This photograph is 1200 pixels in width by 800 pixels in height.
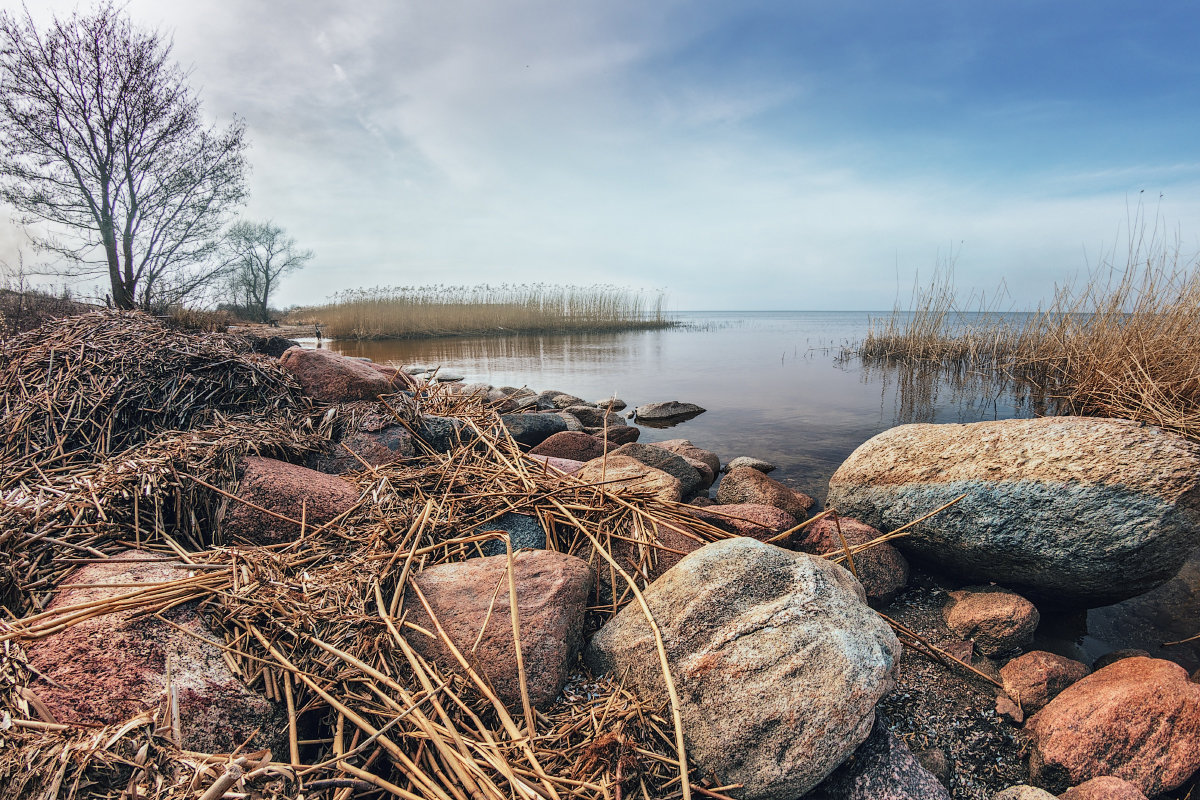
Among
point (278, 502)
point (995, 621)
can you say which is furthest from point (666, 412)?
point (278, 502)

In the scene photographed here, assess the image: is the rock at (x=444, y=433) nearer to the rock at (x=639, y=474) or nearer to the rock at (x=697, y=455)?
the rock at (x=639, y=474)

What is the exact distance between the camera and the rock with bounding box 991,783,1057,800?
1.94 meters

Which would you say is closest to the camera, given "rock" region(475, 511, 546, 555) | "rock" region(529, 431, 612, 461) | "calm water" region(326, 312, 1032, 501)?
"rock" region(475, 511, 546, 555)

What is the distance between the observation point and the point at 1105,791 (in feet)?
6.40

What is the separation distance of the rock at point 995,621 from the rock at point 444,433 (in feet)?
10.2

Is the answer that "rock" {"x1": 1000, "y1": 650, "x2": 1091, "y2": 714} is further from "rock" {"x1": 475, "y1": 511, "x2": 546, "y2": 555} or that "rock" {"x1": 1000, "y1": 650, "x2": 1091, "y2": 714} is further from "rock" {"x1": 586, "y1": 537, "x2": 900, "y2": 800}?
"rock" {"x1": 475, "y1": 511, "x2": 546, "y2": 555}

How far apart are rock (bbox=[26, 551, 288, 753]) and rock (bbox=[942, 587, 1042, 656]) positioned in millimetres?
3471

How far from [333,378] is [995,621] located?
4.33m

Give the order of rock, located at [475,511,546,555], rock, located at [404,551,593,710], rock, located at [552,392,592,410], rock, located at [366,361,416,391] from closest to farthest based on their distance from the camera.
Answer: rock, located at [404,551,593,710]
rock, located at [475,511,546,555]
rock, located at [366,361,416,391]
rock, located at [552,392,592,410]

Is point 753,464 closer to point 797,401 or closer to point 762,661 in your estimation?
point 762,661

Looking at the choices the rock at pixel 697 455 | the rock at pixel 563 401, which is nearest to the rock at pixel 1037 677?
the rock at pixel 697 455

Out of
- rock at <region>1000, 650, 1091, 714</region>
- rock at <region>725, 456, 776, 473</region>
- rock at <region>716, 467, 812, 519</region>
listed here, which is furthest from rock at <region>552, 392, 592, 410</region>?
rock at <region>1000, 650, 1091, 714</region>

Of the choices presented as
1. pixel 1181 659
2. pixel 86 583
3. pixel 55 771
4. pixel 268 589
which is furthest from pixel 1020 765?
pixel 86 583

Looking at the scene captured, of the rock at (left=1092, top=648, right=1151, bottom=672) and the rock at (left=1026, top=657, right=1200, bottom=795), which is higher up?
the rock at (left=1026, top=657, right=1200, bottom=795)
